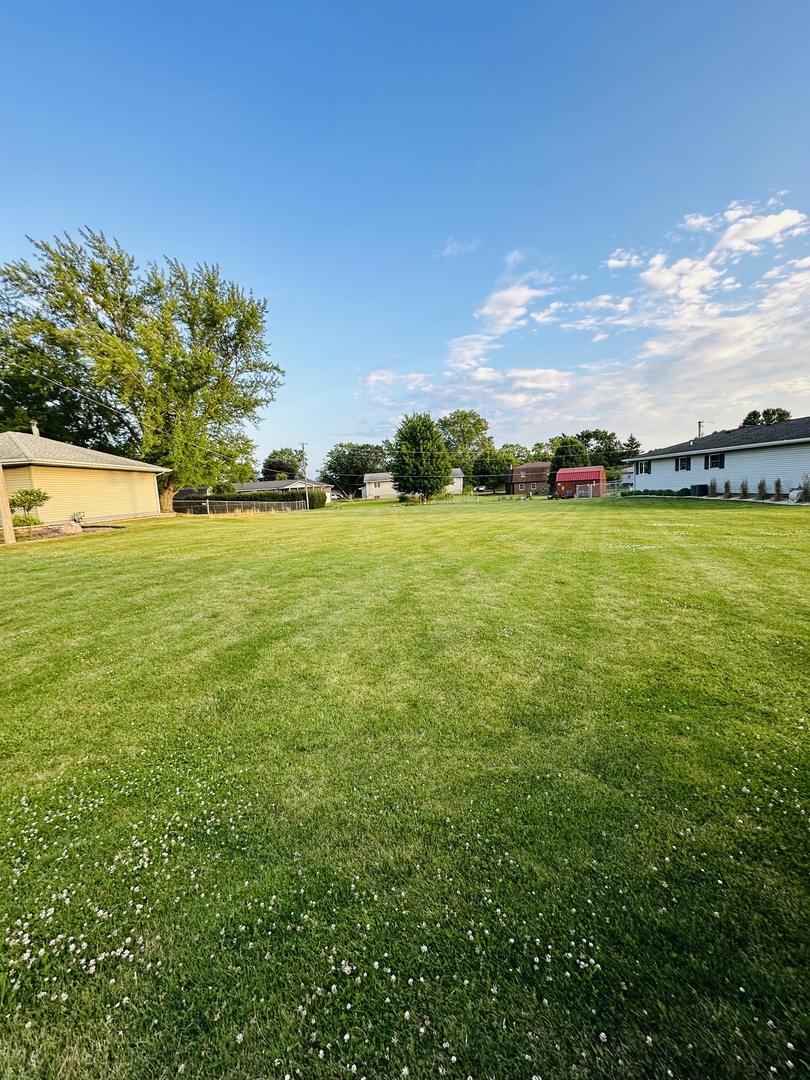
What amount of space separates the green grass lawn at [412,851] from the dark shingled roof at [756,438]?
22537 mm

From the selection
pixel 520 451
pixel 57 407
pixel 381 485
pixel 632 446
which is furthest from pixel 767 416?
pixel 57 407

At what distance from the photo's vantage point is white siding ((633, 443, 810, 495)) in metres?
21.3

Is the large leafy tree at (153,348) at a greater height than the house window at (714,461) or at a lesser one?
greater

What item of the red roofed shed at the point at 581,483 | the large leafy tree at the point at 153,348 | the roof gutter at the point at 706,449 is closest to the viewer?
the roof gutter at the point at 706,449

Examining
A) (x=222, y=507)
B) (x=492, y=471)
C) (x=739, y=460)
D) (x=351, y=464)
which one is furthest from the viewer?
(x=351, y=464)

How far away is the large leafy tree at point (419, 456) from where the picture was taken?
153 feet

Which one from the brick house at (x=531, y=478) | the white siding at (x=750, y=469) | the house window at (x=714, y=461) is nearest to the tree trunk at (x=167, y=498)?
the white siding at (x=750, y=469)

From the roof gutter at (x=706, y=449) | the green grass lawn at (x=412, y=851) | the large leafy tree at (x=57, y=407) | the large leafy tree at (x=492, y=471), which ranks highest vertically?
the large leafy tree at (x=57, y=407)

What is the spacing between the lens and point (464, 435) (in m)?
83.4

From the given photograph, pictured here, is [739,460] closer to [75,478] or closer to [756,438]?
[756,438]

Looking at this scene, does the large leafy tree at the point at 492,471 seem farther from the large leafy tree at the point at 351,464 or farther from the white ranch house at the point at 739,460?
the white ranch house at the point at 739,460

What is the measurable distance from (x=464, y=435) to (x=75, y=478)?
70.8m

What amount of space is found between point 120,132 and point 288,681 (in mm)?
18750

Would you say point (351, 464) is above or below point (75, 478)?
above
